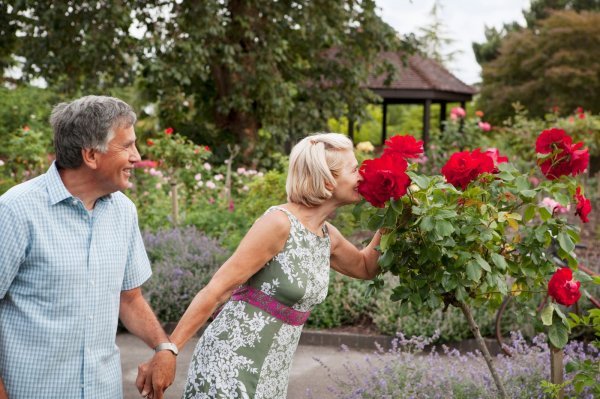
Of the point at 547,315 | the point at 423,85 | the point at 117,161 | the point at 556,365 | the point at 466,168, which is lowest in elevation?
the point at 423,85

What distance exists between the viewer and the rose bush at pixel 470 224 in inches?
105

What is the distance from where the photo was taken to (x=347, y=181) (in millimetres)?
2656

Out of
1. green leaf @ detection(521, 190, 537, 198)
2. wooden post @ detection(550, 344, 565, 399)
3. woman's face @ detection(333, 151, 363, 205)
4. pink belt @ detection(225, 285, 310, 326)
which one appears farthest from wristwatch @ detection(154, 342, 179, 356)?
wooden post @ detection(550, 344, 565, 399)

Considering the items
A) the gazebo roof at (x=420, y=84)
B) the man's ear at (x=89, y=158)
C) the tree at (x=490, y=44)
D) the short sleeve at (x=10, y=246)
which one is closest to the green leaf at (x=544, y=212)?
the man's ear at (x=89, y=158)

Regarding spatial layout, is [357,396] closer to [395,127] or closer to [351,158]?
[351,158]

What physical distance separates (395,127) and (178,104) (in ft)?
70.9

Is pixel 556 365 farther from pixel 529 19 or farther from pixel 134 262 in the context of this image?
pixel 529 19

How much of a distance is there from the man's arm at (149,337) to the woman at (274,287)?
0.19 m

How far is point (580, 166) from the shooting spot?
280 centimetres

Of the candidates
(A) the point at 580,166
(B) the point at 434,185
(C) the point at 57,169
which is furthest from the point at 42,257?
(A) the point at 580,166

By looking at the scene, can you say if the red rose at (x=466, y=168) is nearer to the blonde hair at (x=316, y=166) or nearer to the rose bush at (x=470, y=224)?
the rose bush at (x=470, y=224)

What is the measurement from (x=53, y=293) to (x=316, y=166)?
3.18 feet

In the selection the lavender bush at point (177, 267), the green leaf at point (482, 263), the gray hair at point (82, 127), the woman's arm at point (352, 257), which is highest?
the gray hair at point (82, 127)

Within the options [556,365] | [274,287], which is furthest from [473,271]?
[556,365]
